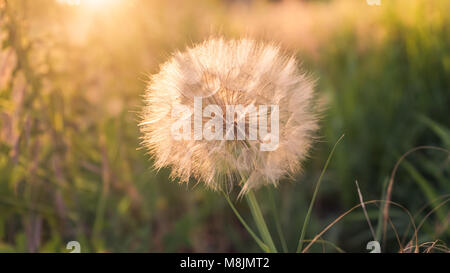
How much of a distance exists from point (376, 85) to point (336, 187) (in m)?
0.55

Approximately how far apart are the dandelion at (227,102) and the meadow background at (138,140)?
16.8 inches

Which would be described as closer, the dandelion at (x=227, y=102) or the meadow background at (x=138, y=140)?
the dandelion at (x=227, y=102)

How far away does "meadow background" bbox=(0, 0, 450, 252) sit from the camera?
4.11 feet

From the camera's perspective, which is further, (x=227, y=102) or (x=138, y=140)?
(x=138, y=140)

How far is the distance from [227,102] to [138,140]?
36.3 inches

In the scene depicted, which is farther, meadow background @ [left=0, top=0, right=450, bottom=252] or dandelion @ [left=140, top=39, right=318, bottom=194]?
meadow background @ [left=0, top=0, right=450, bottom=252]

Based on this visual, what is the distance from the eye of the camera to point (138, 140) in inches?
66.1

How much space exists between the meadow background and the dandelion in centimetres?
43

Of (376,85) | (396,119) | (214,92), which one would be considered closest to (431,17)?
(376,85)

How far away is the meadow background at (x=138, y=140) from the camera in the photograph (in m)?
1.25

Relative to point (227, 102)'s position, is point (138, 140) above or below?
above

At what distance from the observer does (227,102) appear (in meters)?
0.83

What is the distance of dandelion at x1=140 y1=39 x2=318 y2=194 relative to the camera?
0.81 metres
